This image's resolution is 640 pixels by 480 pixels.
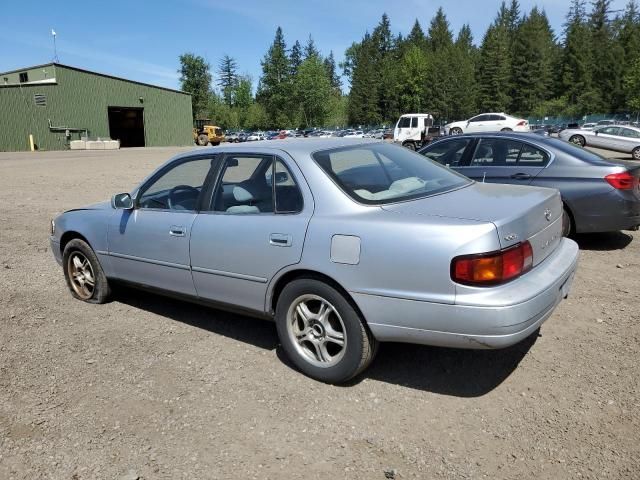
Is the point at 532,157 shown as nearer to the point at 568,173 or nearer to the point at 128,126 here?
the point at 568,173

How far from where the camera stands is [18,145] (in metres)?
41.6

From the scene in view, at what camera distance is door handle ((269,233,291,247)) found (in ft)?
11.1

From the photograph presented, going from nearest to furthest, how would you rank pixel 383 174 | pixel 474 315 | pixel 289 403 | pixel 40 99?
pixel 474 315, pixel 289 403, pixel 383 174, pixel 40 99

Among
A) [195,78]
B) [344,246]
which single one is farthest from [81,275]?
[195,78]

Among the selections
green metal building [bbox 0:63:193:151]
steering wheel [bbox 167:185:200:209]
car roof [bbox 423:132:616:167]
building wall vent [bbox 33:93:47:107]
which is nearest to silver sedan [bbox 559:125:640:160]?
car roof [bbox 423:132:616:167]

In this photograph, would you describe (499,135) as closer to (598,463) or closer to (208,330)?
(208,330)

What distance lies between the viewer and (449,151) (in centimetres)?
757

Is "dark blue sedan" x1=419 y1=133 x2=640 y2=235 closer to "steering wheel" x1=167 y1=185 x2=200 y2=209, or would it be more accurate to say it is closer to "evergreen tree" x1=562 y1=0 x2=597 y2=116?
"steering wheel" x1=167 y1=185 x2=200 y2=209

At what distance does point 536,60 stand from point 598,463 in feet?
318

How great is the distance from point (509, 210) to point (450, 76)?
96638mm

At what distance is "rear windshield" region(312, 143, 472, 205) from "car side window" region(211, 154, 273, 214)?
0.45 m

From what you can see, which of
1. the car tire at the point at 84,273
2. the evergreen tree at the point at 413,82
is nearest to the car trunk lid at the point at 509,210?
the car tire at the point at 84,273

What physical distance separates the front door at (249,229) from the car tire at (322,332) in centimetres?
21

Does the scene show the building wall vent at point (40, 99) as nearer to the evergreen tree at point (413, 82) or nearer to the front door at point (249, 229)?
the front door at point (249, 229)
